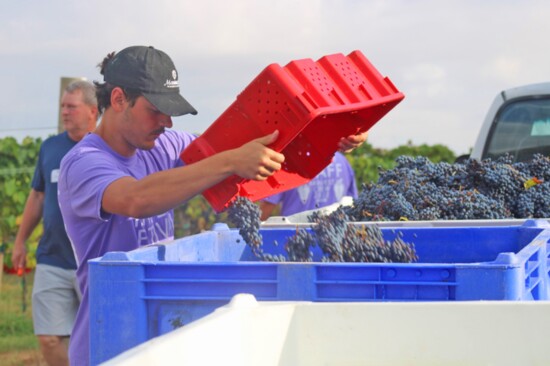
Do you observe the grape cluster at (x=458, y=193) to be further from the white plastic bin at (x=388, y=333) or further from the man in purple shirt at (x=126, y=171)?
the white plastic bin at (x=388, y=333)

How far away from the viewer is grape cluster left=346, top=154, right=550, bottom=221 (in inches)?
142

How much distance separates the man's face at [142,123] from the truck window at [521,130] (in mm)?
2890

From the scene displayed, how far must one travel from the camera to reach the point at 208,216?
13281mm

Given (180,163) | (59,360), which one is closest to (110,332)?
(180,163)

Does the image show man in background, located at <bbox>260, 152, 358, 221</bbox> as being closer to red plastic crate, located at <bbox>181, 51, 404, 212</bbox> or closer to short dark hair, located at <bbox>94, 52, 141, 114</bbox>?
short dark hair, located at <bbox>94, 52, 141, 114</bbox>

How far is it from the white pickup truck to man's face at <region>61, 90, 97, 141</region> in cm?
226

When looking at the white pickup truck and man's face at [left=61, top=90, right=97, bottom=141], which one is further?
man's face at [left=61, top=90, right=97, bottom=141]

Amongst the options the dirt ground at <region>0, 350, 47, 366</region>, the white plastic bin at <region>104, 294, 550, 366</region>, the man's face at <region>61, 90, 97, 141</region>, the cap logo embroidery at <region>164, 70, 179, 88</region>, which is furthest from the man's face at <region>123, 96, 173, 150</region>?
the dirt ground at <region>0, 350, 47, 366</region>

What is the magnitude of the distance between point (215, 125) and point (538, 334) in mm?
1469

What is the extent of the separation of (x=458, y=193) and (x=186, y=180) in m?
1.14

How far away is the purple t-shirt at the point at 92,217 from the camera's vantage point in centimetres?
323

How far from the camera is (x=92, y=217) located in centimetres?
328

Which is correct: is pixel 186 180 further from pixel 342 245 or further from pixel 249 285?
pixel 249 285

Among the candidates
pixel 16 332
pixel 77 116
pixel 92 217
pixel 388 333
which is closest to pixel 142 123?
pixel 92 217
